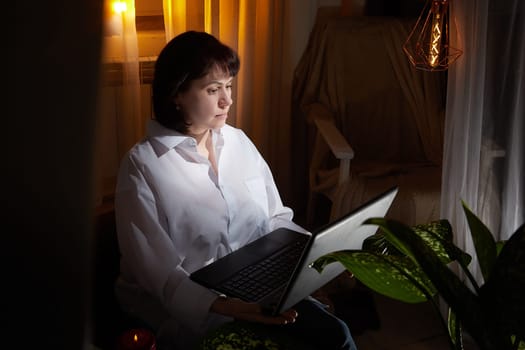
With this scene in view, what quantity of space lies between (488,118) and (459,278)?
1246 mm

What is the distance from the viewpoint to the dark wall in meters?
0.13

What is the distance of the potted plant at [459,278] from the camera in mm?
712

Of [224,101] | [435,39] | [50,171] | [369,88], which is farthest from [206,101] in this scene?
[50,171]

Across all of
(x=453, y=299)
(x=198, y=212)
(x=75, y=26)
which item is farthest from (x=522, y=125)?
(x=75, y=26)

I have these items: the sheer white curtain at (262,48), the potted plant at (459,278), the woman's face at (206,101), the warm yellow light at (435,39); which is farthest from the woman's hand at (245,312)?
the sheer white curtain at (262,48)

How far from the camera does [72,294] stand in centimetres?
14

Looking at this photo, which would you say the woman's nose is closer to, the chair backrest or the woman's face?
the woman's face

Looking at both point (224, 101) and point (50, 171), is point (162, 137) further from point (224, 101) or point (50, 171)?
point (50, 171)

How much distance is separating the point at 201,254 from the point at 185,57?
1.58ft

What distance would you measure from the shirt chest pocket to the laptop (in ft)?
0.34

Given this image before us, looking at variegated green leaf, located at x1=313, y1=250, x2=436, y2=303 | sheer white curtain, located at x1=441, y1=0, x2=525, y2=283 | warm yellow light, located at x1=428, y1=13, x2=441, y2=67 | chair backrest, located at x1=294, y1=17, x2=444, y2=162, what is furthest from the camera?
chair backrest, located at x1=294, y1=17, x2=444, y2=162

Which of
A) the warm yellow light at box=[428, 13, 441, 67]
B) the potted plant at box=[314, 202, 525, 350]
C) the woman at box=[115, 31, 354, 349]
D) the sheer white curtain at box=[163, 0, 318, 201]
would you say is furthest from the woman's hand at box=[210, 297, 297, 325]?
the sheer white curtain at box=[163, 0, 318, 201]

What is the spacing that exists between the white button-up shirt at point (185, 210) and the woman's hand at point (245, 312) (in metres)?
0.03

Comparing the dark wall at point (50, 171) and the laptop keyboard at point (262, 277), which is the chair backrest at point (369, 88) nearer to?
the laptop keyboard at point (262, 277)
